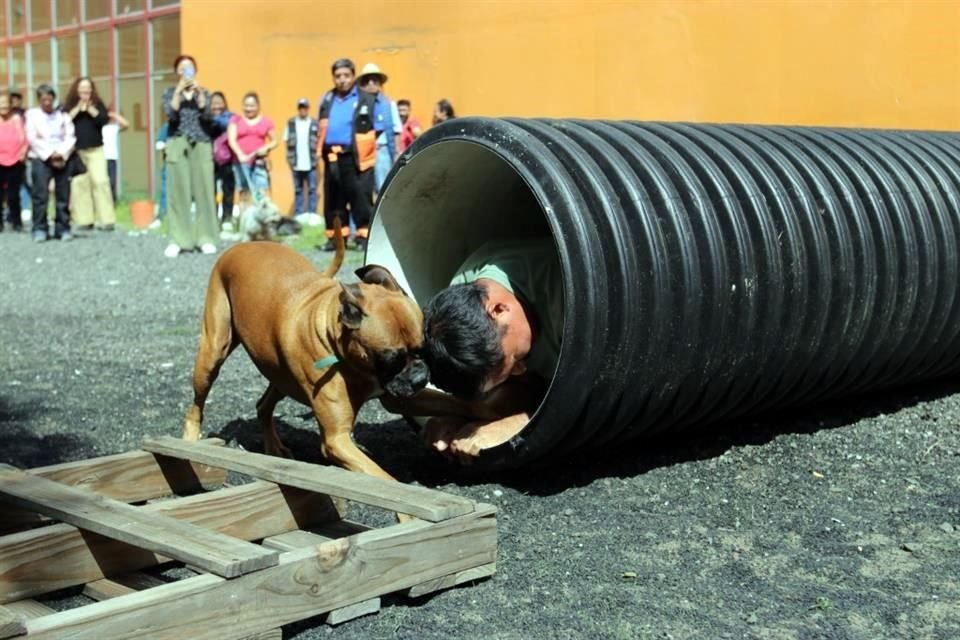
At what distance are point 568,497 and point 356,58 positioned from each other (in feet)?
51.3

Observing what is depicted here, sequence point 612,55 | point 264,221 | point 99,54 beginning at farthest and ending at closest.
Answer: point 99,54 < point 612,55 < point 264,221

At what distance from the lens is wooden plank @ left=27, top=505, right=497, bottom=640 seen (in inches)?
115

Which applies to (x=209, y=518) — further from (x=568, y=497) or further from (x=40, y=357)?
(x=40, y=357)

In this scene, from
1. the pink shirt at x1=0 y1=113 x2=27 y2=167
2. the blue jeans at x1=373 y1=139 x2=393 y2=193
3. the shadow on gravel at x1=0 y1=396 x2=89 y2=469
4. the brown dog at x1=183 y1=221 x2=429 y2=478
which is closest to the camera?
the brown dog at x1=183 y1=221 x2=429 y2=478

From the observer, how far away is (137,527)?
342 cm

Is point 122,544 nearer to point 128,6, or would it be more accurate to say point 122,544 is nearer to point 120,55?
point 128,6

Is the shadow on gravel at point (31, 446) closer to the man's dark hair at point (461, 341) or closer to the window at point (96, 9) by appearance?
the man's dark hair at point (461, 341)

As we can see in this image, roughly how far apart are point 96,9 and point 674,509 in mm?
24814

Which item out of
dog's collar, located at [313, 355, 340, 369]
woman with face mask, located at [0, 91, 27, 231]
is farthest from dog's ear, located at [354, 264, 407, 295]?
woman with face mask, located at [0, 91, 27, 231]

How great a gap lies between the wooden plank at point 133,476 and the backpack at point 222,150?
12813 mm

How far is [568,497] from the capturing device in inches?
183

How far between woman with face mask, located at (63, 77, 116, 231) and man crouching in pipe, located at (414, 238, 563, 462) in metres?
13.2

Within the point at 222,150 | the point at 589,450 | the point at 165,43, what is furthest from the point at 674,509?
the point at 165,43

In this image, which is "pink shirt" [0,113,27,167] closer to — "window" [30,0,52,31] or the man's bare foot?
"window" [30,0,52,31]
